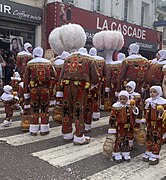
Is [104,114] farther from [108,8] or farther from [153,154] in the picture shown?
[108,8]

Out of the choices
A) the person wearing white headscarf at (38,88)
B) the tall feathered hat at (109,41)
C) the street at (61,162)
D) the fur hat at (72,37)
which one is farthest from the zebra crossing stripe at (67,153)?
the tall feathered hat at (109,41)

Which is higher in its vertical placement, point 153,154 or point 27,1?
point 27,1

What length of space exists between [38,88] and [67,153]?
61.8 inches

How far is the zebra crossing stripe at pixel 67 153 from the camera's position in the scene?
4.47 m

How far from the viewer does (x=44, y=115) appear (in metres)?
5.80

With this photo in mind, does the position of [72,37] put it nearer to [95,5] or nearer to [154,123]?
[154,123]

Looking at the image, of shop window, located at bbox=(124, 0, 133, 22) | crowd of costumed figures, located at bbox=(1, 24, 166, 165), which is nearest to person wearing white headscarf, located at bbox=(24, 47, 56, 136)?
crowd of costumed figures, located at bbox=(1, 24, 166, 165)

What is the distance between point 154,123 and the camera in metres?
4.40

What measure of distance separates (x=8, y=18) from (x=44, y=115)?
7129 millimetres

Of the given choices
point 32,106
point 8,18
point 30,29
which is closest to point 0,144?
point 32,106

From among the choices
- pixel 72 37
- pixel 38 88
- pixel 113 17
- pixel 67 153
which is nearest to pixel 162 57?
pixel 72 37

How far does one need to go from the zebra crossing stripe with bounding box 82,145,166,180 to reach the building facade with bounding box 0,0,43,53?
8842mm

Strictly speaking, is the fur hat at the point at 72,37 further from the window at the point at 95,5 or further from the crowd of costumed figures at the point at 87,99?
the window at the point at 95,5

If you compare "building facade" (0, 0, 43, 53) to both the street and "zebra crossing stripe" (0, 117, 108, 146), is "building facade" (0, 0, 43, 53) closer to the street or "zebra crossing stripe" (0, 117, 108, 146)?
"zebra crossing stripe" (0, 117, 108, 146)
